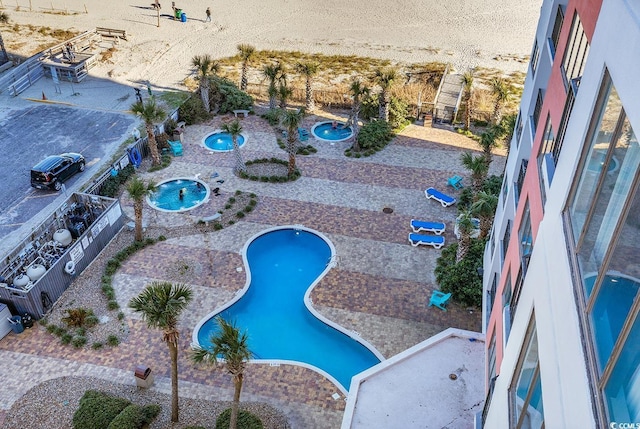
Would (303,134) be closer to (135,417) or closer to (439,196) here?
(439,196)

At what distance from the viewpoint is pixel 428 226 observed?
1239 inches

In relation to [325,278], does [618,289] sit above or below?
above

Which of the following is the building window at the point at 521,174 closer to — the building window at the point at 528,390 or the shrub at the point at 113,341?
the building window at the point at 528,390

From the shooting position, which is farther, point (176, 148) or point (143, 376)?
point (176, 148)

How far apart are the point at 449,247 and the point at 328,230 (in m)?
7.17

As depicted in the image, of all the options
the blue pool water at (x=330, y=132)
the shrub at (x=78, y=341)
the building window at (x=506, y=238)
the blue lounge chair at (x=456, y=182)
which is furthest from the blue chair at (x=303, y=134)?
the shrub at (x=78, y=341)

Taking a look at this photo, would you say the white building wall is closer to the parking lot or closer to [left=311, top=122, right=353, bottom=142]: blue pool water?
the parking lot

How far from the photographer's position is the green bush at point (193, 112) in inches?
1673

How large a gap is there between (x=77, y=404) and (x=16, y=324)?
19.4 feet

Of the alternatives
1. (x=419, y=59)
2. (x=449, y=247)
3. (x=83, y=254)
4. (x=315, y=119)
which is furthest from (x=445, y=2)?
A: (x=83, y=254)

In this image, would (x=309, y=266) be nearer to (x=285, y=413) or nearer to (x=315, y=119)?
(x=285, y=413)

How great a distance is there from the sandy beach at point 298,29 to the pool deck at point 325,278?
18.0 metres

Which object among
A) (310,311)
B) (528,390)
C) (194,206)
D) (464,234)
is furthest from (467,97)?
(528,390)

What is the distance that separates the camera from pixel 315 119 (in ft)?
144
